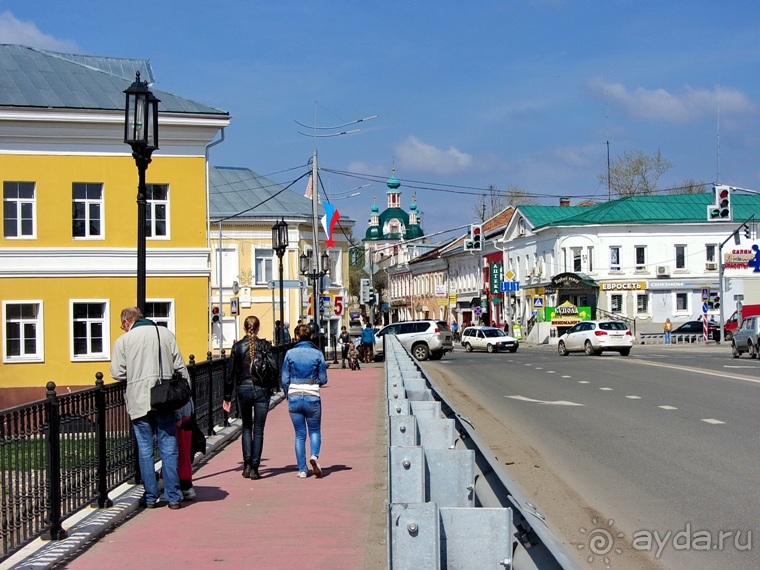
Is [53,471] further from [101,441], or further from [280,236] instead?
[280,236]

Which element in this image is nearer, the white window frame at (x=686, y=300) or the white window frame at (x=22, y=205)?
the white window frame at (x=22, y=205)

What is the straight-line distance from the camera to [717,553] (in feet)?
25.3

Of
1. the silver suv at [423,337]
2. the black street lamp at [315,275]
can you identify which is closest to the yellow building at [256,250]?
the silver suv at [423,337]

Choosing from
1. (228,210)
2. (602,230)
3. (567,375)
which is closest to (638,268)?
(602,230)

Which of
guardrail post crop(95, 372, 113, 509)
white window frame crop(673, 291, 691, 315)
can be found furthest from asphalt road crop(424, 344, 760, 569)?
white window frame crop(673, 291, 691, 315)

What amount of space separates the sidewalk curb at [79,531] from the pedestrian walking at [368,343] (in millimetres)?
32190

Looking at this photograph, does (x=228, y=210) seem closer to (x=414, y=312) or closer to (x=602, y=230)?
(x=602, y=230)

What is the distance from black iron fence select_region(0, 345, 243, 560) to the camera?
7.55 meters

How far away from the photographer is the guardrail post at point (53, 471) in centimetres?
830

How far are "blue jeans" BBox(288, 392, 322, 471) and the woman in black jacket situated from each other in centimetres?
35

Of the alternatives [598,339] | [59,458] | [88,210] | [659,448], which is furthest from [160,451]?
[598,339]

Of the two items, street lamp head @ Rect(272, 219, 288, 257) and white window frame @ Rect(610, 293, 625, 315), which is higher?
street lamp head @ Rect(272, 219, 288, 257)

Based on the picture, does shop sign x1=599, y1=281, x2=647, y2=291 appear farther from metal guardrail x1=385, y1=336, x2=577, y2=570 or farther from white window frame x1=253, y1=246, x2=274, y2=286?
metal guardrail x1=385, y1=336, x2=577, y2=570

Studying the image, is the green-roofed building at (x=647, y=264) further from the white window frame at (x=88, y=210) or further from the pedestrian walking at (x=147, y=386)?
the pedestrian walking at (x=147, y=386)
